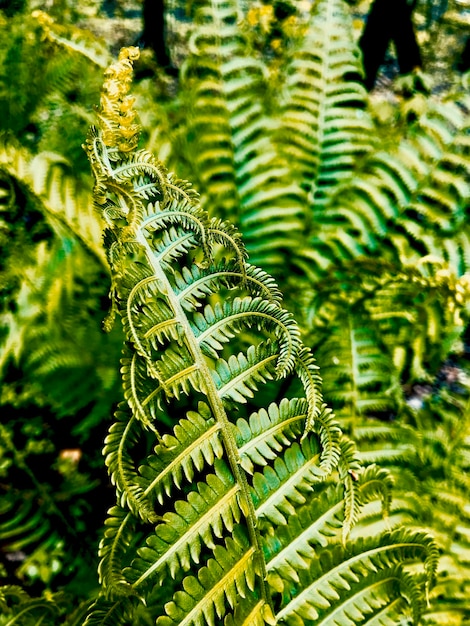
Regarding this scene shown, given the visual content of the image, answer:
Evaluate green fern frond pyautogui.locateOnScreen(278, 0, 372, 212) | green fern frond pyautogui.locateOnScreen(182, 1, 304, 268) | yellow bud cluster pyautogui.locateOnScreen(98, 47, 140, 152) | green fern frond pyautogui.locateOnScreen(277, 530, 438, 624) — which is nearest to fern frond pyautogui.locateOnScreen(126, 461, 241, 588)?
green fern frond pyautogui.locateOnScreen(277, 530, 438, 624)

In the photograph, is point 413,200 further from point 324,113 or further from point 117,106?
point 117,106

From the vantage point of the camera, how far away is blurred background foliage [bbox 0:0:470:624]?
1.48 metres

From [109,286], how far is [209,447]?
3.14 ft

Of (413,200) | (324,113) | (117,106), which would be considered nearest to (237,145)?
(324,113)

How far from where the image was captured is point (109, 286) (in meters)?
1.65

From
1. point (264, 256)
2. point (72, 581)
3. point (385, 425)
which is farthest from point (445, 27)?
point (72, 581)

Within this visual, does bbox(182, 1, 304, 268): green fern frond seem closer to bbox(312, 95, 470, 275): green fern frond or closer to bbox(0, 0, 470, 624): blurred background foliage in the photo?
bbox(0, 0, 470, 624): blurred background foliage

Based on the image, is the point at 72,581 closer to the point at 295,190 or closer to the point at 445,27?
the point at 295,190

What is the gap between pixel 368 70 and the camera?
3240mm

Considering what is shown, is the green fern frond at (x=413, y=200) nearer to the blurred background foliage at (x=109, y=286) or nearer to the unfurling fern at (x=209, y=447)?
the blurred background foliage at (x=109, y=286)

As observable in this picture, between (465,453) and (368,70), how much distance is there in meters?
2.64

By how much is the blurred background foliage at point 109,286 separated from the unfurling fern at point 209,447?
1.78 ft

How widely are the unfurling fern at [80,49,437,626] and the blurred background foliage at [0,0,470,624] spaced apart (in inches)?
21.3

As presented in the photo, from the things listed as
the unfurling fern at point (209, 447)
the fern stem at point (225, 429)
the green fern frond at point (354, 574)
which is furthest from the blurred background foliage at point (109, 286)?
the fern stem at point (225, 429)
